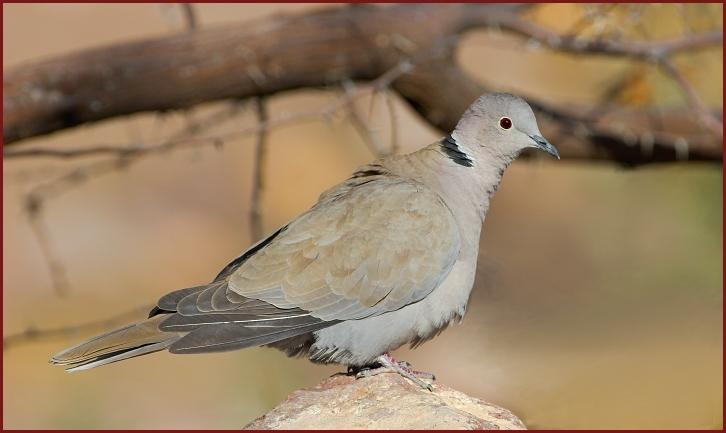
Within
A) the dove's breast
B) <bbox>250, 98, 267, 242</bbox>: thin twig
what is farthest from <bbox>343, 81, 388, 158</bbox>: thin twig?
the dove's breast

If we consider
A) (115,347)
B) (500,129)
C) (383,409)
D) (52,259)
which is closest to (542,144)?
(500,129)

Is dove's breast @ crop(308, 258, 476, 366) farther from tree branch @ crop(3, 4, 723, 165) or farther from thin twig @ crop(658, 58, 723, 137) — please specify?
thin twig @ crop(658, 58, 723, 137)

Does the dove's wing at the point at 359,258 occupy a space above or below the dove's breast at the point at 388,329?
above

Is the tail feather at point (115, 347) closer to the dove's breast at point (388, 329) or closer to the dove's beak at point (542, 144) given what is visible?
the dove's breast at point (388, 329)

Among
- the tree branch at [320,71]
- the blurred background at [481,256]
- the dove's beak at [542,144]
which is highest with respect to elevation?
the tree branch at [320,71]

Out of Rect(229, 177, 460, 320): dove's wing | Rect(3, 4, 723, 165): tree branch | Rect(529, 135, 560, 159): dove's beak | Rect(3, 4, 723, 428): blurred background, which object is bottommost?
Rect(3, 4, 723, 428): blurred background

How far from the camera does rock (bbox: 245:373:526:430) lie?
116 inches

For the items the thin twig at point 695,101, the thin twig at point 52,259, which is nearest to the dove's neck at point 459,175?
the thin twig at point 695,101

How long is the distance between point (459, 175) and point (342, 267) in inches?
23.3

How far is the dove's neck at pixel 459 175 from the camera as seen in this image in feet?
12.1

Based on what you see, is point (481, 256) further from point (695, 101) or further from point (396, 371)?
point (396, 371)

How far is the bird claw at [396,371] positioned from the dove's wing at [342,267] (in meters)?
0.18

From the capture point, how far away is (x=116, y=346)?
317 centimetres

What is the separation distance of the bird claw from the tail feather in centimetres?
66
